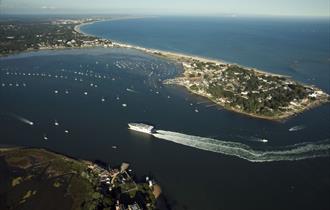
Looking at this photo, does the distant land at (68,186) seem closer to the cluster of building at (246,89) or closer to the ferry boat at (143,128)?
the ferry boat at (143,128)

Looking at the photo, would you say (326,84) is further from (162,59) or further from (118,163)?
(118,163)

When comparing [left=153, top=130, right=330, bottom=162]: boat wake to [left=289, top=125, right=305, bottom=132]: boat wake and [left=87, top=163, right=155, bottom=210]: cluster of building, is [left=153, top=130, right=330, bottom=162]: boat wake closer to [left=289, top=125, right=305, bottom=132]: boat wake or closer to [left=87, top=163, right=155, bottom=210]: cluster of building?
[left=289, top=125, right=305, bottom=132]: boat wake

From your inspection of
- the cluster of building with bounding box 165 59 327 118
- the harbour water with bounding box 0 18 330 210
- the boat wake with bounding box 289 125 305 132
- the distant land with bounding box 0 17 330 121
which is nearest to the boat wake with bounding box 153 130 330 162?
the harbour water with bounding box 0 18 330 210

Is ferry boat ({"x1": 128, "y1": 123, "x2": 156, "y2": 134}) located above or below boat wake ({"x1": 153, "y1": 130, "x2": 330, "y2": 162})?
above

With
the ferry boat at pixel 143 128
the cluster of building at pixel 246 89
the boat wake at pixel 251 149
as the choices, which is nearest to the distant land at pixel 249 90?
the cluster of building at pixel 246 89

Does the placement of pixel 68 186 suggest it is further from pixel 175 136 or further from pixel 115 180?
pixel 175 136

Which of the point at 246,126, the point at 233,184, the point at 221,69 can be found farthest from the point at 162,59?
the point at 233,184
